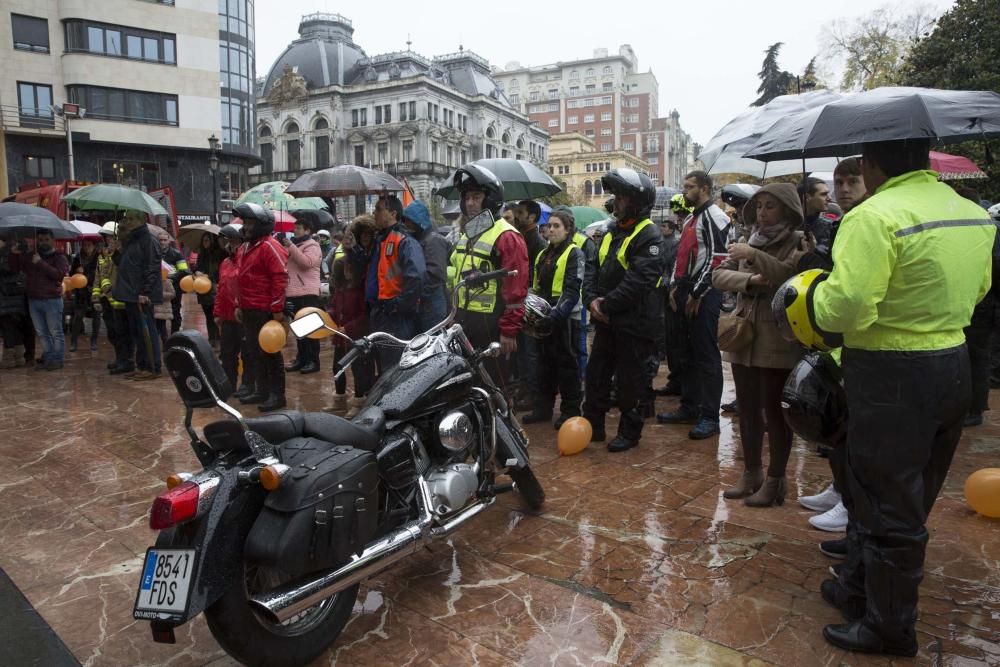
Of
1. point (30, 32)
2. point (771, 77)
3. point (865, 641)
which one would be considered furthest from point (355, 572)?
point (771, 77)

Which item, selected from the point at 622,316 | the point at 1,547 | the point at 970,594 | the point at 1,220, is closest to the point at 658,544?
the point at 970,594

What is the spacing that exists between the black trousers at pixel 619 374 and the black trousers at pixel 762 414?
0.91m

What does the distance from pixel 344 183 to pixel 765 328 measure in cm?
601

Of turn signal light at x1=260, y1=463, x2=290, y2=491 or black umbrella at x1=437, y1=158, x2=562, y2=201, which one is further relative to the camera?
black umbrella at x1=437, y1=158, x2=562, y2=201

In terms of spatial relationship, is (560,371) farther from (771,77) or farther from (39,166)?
(771,77)

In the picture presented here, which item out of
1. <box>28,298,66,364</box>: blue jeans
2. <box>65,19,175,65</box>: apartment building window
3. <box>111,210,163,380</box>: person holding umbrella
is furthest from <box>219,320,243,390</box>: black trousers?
<box>65,19,175,65</box>: apartment building window

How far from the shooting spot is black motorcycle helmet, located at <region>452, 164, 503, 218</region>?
5.15 metres

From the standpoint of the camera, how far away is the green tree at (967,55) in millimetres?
13531

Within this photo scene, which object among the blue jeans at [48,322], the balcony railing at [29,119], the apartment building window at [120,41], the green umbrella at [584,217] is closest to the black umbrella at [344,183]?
the blue jeans at [48,322]

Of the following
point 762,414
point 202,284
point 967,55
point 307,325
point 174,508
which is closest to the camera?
point 174,508

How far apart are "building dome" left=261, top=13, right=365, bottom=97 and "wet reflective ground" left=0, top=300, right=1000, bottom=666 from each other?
77.4 meters

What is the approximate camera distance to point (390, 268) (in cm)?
555

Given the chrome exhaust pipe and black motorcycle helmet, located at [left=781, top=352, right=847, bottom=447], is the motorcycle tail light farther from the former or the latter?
black motorcycle helmet, located at [left=781, top=352, right=847, bottom=447]

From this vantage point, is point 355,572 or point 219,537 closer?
point 219,537
